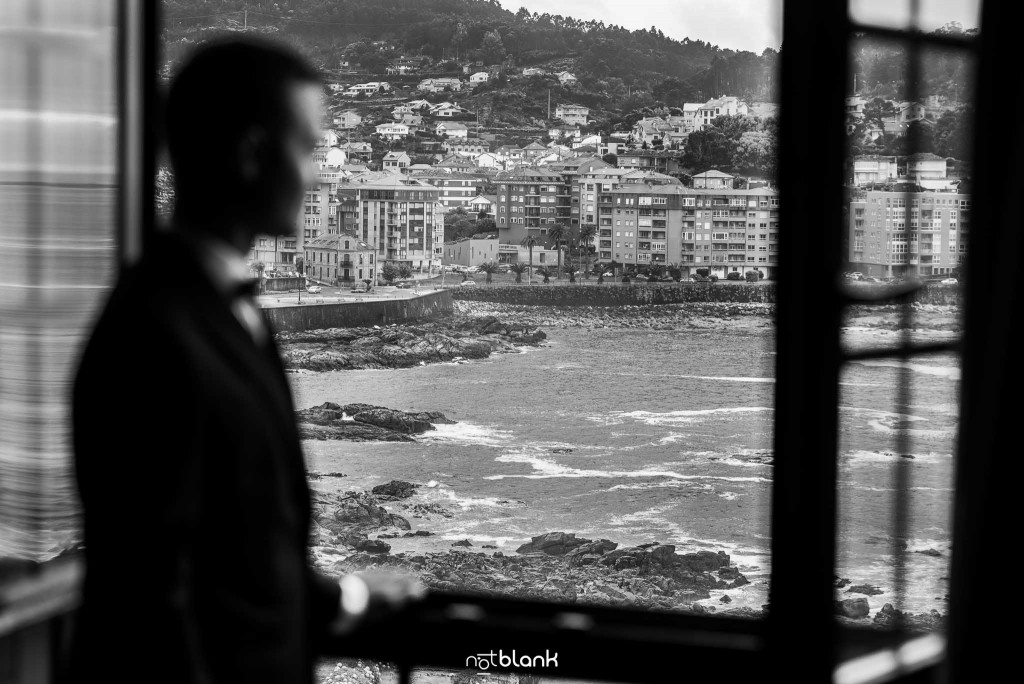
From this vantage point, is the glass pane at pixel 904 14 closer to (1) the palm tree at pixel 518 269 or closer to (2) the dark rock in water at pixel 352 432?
(2) the dark rock in water at pixel 352 432

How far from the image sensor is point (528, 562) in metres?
20.7

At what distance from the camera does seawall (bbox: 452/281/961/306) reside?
924 inches

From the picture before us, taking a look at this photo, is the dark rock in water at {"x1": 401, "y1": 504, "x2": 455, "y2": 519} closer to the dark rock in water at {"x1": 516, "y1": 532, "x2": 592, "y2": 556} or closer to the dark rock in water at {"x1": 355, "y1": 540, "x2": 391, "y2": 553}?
the dark rock in water at {"x1": 355, "y1": 540, "x2": 391, "y2": 553}

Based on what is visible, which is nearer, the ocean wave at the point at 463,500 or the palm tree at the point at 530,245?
the ocean wave at the point at 463,500

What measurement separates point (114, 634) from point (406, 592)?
0.83 feet

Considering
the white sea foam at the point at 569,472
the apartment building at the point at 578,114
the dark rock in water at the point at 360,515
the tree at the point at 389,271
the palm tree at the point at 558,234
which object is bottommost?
the dark rock in water at the point at 360,515

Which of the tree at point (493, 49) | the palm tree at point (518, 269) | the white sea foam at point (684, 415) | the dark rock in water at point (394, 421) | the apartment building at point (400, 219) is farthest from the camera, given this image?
the tree at point (493, 49)

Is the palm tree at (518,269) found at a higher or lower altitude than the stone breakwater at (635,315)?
higher

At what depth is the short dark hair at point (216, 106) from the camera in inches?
23.9

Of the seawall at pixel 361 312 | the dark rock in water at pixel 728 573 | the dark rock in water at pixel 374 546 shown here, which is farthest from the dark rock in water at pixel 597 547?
the seawall at pixel 361 312

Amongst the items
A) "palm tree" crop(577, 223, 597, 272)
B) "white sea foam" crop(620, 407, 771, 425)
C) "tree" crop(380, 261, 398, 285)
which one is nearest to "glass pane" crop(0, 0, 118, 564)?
"white sea foam" crop(620, 407, 771, 425)

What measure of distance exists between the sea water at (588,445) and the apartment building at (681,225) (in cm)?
177

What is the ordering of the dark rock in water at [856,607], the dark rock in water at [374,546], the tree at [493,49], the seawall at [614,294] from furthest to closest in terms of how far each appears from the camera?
the tree at [493,49], the seawall at [614,294], the dark rock in water at [374,546], the dark rock in water at [856,607]

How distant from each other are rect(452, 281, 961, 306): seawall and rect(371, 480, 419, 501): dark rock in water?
463 centimetres
